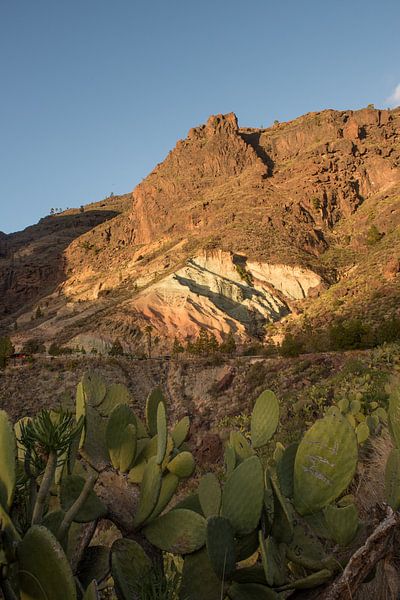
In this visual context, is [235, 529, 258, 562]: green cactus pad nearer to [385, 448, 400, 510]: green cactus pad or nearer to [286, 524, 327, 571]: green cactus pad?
[286, 524, 327, 571]: green cactus pad

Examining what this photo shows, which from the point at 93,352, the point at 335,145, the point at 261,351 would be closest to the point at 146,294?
the point at 93,352

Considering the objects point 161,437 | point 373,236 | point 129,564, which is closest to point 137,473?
point 161,437

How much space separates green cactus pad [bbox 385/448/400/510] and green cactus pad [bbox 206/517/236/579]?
2.72 ft

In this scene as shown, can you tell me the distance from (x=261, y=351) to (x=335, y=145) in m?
47.2

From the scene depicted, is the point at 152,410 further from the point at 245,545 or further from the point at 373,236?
the point at 373,236

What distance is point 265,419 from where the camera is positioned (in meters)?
2.46

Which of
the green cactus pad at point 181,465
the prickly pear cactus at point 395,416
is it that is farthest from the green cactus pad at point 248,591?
the prickly pear cactus at point 395,416

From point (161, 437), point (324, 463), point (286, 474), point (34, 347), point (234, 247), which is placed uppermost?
point (234, 247)

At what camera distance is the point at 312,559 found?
186 centimetres

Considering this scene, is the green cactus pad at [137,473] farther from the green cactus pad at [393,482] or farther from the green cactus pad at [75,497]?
the green cactus pad at [393,482]

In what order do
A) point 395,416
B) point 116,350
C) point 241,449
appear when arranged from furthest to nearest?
1. point 116,350
2. point 241,449
3. point 395,416

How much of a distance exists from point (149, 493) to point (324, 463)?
0.77m

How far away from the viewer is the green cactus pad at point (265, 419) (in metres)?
2.43

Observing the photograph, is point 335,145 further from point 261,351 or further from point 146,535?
point 146,535
